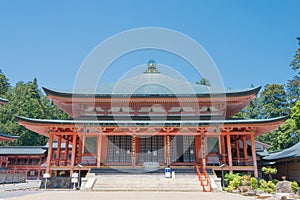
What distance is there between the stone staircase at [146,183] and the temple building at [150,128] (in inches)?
69.5

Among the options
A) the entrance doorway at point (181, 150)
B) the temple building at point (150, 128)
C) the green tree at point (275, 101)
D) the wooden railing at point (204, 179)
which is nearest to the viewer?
the wooden railing at point (204, 179)

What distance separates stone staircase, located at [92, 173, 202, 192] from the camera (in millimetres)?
12266

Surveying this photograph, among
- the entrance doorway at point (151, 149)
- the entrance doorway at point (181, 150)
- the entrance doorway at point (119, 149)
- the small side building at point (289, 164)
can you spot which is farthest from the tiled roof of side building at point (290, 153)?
the entrance doorway at point (119, 149)

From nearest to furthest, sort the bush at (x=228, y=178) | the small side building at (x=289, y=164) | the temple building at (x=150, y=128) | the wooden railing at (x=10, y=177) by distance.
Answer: the bush at (x=228, y=178) → the temple building at (x=150, y=128) → the small side building at (x=289, y=164) → the wooden railing at (x=10, y=177)

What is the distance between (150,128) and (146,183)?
3471mm

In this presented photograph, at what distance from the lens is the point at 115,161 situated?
16719 mm

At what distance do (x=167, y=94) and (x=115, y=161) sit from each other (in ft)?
19.1

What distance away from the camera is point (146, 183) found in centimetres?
1277

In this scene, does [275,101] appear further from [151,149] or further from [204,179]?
[204,179]

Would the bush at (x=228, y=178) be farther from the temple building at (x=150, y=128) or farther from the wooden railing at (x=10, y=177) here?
the wooden railing at (x=10, y=177)

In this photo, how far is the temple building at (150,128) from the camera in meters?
14.9

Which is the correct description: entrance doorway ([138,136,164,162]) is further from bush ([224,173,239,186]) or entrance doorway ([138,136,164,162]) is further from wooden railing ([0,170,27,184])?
wooden railing ([0,170,27,184])

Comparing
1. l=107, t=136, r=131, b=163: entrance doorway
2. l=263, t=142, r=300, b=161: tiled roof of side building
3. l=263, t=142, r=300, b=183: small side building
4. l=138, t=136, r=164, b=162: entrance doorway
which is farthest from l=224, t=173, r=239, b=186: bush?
l=107, t=136, r=131, b=163: entrance doorway

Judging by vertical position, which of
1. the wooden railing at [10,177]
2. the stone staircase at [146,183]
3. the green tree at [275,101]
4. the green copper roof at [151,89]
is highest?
the green tree at [275,101]
